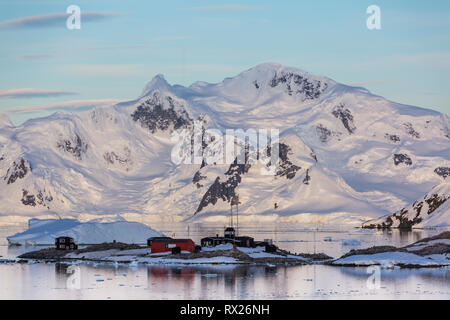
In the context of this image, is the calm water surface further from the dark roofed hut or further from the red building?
the dark roofed hut

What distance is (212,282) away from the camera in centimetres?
11644

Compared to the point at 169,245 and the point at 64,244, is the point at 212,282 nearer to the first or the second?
the point at 169,245

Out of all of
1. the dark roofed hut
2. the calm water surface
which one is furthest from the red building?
the dark roofed hut

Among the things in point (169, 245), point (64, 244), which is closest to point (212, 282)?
point (169, 245)

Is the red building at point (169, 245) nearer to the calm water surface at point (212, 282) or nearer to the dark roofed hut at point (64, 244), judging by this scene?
the calm water surface at point (212, 282)

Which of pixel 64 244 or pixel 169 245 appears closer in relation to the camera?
pixel 169 245

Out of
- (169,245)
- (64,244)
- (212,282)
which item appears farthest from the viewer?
(64,244)

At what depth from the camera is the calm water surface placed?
103 m

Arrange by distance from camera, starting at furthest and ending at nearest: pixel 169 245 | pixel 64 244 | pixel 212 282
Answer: pixel 64 244, pixel 169 245, pixel 212 282

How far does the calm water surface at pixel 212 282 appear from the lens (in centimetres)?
10325

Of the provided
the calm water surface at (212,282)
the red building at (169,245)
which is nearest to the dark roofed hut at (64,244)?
the red building at (169,245)

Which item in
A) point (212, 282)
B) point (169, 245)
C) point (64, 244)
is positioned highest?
point (169, 245)
